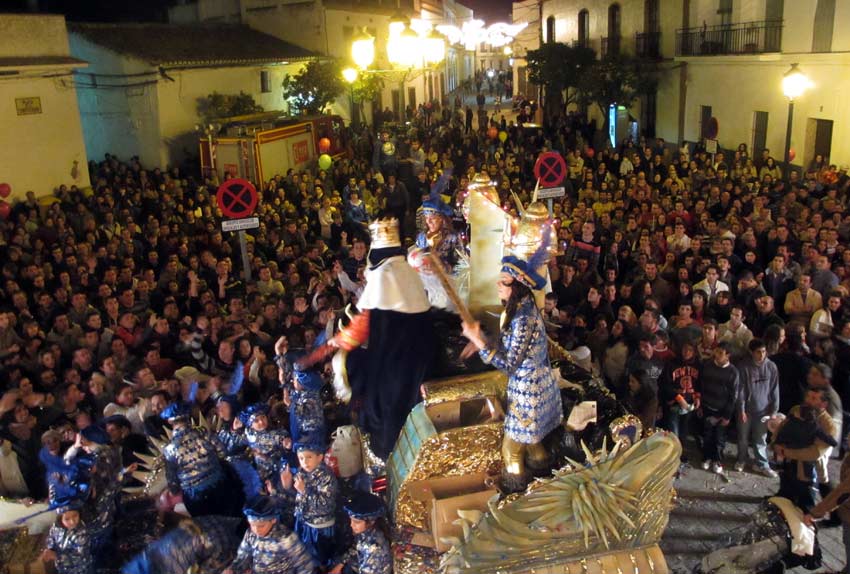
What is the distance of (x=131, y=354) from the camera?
786 centimetres

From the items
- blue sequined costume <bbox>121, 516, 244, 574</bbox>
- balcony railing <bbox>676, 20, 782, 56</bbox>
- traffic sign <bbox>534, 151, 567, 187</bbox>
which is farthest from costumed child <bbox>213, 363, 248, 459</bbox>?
balcony railing <bbox>676, 20, 782, 56</bbox>

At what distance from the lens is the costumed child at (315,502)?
4.96 metres

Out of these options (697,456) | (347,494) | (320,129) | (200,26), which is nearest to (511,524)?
(347,494)

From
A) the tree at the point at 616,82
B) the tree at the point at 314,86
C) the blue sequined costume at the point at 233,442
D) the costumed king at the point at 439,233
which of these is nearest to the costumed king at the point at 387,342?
the costumed king at the point at 439,233

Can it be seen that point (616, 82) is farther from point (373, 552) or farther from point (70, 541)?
point (70, 541)

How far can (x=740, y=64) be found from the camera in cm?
2038

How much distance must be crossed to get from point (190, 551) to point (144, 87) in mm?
17501

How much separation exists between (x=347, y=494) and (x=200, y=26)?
2207 centimetres

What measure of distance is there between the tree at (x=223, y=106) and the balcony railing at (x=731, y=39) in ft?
44.9

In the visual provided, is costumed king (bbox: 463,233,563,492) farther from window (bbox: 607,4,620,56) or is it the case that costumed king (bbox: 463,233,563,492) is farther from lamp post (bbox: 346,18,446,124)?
window (bbox: 607,4,620,56)

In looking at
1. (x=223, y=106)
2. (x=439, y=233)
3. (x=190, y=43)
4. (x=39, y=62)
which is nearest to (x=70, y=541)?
(x=439, y=233)

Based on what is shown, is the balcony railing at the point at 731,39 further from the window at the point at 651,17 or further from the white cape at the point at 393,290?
the white cape at the point at 393,290

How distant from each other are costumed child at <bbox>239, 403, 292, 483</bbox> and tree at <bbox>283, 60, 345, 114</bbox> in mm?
19687

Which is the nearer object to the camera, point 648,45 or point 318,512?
point 318,512
